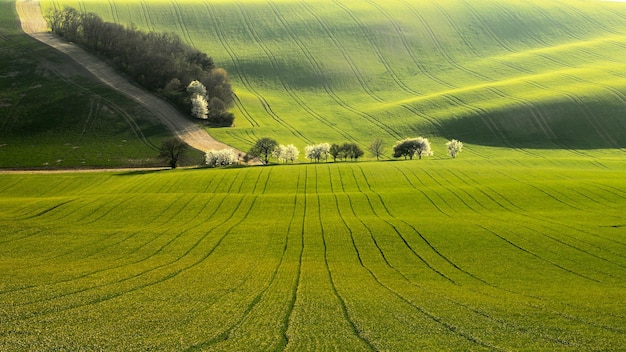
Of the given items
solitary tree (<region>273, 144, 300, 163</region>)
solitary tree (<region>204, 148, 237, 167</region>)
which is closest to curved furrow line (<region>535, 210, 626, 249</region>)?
solitary tree (<region>204, 148, 237, 167</region>)

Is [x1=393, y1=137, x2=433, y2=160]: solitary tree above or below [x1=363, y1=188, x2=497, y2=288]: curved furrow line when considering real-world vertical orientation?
above

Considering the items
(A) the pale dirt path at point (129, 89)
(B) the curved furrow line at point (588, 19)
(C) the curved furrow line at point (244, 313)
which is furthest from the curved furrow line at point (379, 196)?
(B) the curved furrow line at point (588, 19)

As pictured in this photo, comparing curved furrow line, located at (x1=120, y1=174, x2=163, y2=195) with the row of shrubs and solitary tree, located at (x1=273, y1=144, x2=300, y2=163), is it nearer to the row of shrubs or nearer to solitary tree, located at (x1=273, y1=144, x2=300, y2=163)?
the row of shrubs

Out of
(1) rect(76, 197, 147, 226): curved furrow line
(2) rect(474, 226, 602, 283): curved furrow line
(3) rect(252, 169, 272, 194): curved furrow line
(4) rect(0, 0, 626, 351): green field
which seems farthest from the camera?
(3) rect(252, 169, 272, 194): curved furrow line

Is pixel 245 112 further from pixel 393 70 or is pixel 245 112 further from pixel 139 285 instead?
pixel 139 285

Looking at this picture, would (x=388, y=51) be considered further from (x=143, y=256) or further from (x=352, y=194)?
(x=143, y=256)
